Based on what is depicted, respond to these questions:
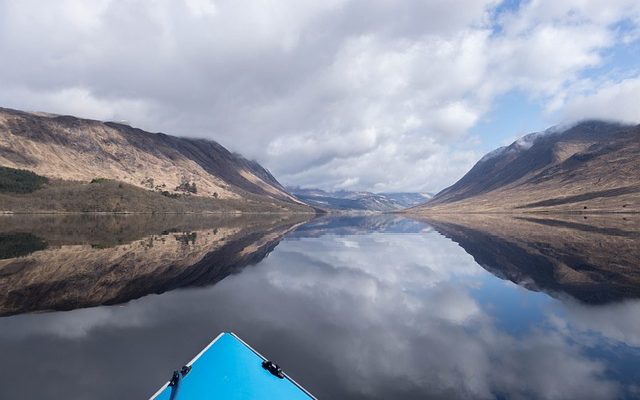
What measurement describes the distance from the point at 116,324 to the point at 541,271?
37.6m

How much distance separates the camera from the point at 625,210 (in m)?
170

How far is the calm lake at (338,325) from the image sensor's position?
45.9 ft

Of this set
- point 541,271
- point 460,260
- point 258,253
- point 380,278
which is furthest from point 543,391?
point 258,253

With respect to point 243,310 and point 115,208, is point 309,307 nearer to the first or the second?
point 243,310

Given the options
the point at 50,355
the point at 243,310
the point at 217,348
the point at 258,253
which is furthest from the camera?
the point at 258,253

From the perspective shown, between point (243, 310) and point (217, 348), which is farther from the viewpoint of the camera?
point (243, 310)

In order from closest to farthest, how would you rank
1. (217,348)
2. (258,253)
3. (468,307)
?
(217,348), (468,307), (258,253)

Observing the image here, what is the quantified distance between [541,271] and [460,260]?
10.7 meters

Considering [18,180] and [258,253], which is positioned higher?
[18,180]

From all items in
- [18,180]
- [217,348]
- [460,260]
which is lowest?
[460,260]

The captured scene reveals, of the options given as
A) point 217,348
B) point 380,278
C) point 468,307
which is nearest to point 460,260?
point 380,278

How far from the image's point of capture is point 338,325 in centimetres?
2098

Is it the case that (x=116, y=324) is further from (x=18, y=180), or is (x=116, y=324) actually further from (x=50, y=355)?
(x=18, y=180)

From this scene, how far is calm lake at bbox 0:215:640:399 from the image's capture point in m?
14.0
